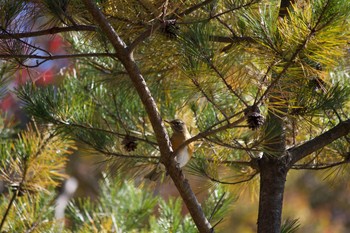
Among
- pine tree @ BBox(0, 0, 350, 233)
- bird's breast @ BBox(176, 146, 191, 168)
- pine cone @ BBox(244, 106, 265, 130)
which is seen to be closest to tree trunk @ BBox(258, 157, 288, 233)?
pine tree @ BBox(0, 0, 350, 233)

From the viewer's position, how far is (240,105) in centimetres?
216

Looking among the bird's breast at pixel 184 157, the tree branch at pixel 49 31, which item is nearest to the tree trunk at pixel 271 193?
the bird's breast at pixel 184 157

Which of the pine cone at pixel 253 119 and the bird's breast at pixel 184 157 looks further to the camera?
the bird's breast at pixel 184 157

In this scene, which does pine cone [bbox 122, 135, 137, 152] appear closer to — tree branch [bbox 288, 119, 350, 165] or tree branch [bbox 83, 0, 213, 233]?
tree branch [bbox 83, 0, 213, 233]

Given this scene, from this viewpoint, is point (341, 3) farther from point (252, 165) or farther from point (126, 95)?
point (126, 95)

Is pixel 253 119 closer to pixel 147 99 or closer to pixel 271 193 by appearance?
pixel 147 99

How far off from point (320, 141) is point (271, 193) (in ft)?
0.67

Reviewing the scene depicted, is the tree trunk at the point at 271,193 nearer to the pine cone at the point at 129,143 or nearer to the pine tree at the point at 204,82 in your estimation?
the pine tree at the point at 204,82

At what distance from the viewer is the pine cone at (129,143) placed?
211 centimetres

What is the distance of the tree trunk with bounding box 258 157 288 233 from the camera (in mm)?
1976

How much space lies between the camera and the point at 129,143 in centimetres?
212

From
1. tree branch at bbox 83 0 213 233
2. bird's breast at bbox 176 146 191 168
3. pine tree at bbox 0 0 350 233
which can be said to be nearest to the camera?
pine tree at bbox 0 0 350 233

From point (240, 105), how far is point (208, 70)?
1.67 ft

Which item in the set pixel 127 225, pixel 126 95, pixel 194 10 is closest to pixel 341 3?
pixel 194 10
